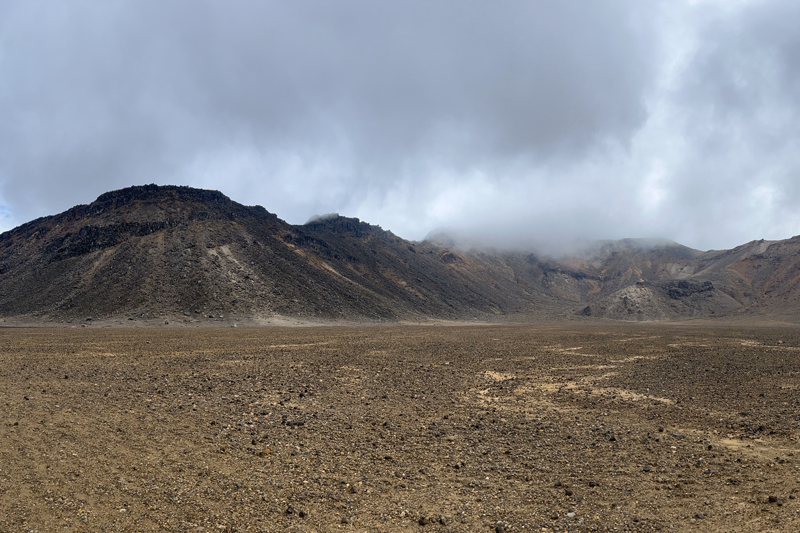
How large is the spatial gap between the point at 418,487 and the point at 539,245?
180 metres

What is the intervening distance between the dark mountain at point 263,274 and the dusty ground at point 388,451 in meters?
46.0

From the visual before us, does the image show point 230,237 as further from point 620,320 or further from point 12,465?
point 620,320

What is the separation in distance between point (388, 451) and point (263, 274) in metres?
62.5

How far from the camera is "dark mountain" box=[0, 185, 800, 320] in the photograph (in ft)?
193

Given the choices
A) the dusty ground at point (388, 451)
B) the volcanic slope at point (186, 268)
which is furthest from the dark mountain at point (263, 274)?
the dusty ground at point (388, 451)

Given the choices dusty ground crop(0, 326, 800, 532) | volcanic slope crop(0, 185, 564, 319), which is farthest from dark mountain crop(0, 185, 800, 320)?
dusty ground crop(0, 326, 800, 532)

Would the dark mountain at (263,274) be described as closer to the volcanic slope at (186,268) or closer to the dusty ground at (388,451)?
the volcanic slope at (186,268)

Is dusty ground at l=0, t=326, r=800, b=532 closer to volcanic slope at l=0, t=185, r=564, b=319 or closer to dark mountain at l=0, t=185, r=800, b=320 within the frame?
volcanic slope at l=0, t=185, r=564, b=319

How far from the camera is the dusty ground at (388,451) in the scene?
612 centimetres

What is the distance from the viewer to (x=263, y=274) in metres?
67.5

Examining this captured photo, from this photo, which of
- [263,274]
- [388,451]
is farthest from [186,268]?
[388,451]

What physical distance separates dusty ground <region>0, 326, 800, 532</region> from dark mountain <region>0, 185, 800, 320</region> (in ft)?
151

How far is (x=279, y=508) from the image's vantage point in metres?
6.33

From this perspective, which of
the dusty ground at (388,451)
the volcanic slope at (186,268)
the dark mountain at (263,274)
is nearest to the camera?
the dusty ground at (388,451)
